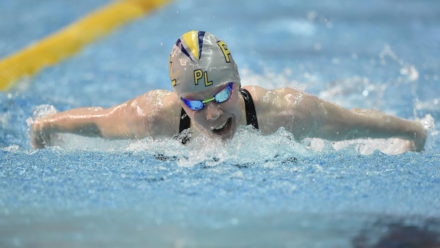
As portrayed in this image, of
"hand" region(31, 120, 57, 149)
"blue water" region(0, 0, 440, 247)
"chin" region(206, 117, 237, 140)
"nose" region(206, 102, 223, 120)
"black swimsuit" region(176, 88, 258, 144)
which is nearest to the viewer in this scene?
"blue water" region(0, 0, 440, 247)

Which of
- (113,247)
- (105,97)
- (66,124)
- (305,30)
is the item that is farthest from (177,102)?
(305,30)

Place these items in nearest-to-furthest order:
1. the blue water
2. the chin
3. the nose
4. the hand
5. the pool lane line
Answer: the blue water < the nose < the chin < the hand < the pool lane line

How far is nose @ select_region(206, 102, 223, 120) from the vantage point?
2.93 m

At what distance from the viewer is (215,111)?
2932mm

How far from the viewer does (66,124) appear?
3.45m

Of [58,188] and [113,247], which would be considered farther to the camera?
[58,188]

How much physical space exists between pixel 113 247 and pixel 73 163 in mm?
953

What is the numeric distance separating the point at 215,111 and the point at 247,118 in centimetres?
29

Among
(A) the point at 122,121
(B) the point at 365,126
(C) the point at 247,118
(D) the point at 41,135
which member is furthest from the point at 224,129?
(D) the point at 41,135

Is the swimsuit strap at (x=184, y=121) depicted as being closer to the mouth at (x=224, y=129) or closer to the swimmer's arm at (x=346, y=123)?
the mouth at (x=224, y=129)

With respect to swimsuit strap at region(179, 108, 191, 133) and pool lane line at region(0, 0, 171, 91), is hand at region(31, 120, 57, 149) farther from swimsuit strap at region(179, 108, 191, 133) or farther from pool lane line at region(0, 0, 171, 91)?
pool lane line at region(0, 0, 171, 91)

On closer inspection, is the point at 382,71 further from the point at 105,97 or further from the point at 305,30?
the point at 105,97

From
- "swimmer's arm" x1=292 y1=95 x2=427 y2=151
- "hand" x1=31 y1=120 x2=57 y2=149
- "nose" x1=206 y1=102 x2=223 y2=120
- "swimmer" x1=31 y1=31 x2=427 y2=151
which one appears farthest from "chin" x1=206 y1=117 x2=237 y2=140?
"hand" x1=31 y1=120 x2=57 y2=149

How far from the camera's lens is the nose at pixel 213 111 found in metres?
2.93
